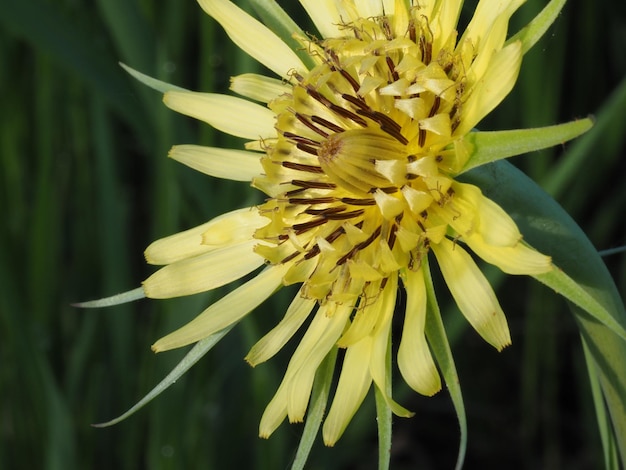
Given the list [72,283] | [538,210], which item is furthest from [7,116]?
[538,210]

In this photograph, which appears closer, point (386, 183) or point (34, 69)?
point (386, 183)

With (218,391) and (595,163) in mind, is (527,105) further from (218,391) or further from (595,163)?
(218,391)

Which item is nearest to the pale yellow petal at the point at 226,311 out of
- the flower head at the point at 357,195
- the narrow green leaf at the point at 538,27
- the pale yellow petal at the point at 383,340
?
the flower head at the point at 357,195

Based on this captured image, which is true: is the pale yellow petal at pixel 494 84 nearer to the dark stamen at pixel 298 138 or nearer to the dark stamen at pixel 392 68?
the dark stamen at pixel 392 68

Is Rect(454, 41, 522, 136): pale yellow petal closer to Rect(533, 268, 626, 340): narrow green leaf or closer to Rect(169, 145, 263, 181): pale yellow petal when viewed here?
Rect(533, 268, 626, 340): narrow green leaf

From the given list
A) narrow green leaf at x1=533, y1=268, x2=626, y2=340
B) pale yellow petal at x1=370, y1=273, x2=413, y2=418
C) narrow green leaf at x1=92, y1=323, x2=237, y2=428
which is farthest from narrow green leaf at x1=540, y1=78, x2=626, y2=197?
narrow green leaf at x1=92, y1=323, x2=237, y2=428
